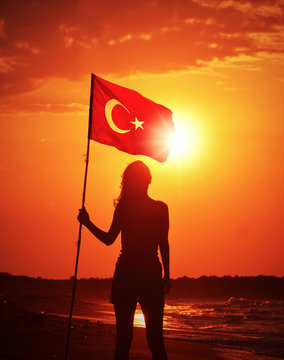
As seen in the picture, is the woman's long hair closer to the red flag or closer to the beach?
the red flag

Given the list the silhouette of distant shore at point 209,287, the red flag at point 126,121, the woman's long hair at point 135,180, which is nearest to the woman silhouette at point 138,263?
the woman's long hair at point 135,180

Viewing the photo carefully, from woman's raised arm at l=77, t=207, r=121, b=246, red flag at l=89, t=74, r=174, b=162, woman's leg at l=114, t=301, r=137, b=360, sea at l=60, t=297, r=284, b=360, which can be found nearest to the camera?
woman's leg at l=114, t=301, r=137, b=360

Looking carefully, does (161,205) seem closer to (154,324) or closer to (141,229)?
(141,229)

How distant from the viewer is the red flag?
8.55 m

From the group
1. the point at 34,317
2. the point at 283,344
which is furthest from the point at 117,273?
the point at 283,344

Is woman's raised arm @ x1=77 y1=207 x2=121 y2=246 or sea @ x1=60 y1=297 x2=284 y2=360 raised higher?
woman's raised arm @ x1=77 y1=207 x2=121 y2=246

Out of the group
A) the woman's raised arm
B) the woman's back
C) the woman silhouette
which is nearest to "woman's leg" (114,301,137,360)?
the woman silhouette

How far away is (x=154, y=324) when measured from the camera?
6523mm

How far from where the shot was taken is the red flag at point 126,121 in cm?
855

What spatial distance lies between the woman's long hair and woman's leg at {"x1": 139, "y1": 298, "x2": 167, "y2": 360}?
1.14 m

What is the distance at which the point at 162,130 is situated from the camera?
29.3 feet

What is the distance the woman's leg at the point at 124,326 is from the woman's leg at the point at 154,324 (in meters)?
0.16

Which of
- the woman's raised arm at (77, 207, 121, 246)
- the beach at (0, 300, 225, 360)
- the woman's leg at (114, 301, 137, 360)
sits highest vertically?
the woman's raised arm at (77, 207, 121, 246)

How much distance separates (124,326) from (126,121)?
3.22m
